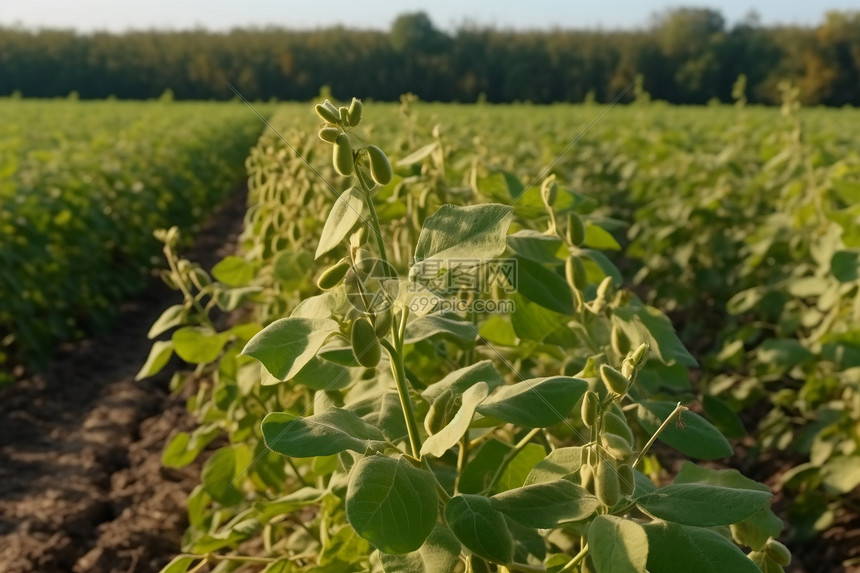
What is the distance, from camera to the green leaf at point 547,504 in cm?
89

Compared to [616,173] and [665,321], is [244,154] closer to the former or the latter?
[616,173]

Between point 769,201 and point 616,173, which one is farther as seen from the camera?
point 616,173

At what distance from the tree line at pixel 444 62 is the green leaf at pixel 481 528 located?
154 feet

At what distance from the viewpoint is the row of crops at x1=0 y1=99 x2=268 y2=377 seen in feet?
17.0

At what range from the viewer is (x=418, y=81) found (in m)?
52.2

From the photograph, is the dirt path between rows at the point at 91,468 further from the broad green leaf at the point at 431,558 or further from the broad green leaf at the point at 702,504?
the broad green leaf at the point at 702,504

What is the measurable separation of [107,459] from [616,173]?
570 cm

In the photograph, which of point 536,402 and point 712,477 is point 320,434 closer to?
point 536,402

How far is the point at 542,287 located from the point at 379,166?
15.6 inches

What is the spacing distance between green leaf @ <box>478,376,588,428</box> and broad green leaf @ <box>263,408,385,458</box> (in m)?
0.14

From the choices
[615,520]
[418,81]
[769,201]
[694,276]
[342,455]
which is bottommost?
[418,81]

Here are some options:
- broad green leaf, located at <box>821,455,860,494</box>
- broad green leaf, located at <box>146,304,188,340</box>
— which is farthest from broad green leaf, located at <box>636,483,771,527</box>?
broad green leaf, located at <box>821,455,860,494</box>

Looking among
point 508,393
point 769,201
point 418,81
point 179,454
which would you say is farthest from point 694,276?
point 418,81

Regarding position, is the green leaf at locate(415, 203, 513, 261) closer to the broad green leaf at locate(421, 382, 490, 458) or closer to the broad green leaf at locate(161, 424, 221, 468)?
the broad green leaf at locate(421, 382, 490, 458)
